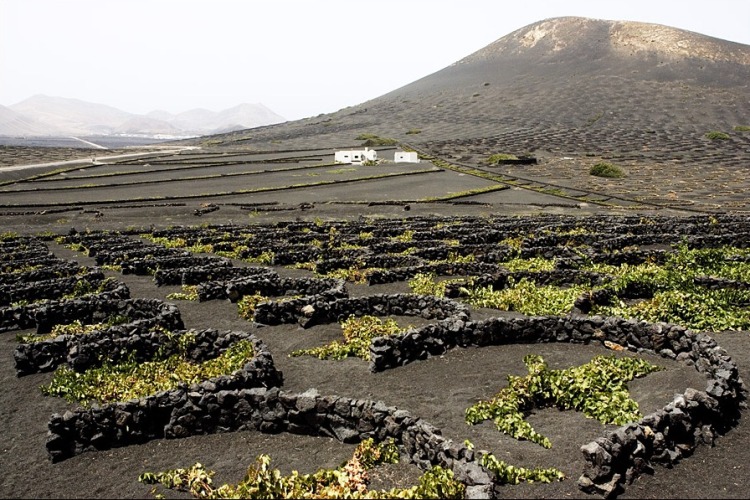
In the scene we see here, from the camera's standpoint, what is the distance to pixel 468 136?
18250cm

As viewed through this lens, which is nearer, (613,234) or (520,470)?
(520,470)

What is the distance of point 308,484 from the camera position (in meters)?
11.5

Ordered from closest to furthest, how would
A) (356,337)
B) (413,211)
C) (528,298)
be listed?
(356,337)
(528,298)
(413,211)

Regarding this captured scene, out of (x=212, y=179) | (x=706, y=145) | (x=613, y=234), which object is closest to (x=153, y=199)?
(x=212, y=179)

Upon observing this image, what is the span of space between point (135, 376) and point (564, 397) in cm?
1323

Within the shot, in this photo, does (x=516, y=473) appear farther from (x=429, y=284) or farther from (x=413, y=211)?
(x=413, y=211)

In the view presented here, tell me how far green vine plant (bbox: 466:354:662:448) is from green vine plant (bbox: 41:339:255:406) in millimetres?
8136

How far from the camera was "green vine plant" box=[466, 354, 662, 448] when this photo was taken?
14.3m

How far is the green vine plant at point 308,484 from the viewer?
10969 mm

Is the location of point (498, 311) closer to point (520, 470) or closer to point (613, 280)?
point (613, 280)

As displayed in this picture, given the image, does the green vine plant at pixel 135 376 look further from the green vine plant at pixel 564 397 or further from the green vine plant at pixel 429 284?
the green vine plant at pixel 429 284

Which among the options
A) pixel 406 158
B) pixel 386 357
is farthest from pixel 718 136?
pixel 386 357

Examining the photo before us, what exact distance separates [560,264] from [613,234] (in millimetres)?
13369

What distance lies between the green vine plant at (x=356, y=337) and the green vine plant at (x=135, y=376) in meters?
2.71
